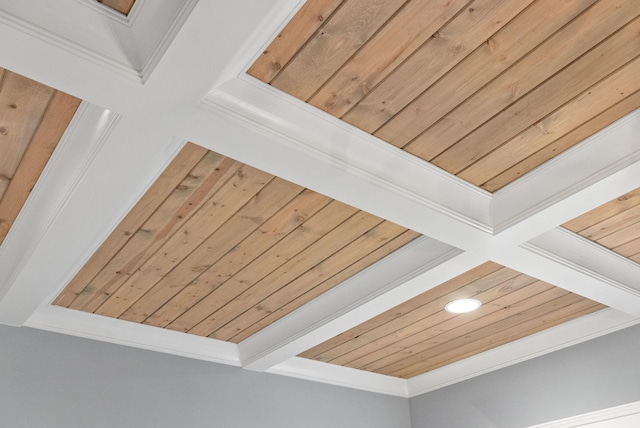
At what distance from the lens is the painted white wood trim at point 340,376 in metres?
3.49

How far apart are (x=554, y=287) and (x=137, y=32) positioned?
205cm

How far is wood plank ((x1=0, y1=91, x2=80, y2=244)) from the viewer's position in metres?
1.76

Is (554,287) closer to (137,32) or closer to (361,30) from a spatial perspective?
(361,30)

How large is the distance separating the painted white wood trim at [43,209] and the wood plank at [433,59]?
672 mm

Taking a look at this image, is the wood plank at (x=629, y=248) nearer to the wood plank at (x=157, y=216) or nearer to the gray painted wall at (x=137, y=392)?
the wood plank at (x=157, y=216)

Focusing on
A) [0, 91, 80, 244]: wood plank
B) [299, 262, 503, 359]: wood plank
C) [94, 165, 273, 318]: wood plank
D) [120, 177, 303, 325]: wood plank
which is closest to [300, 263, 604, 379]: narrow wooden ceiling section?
[299, 262, 503, 359]: wood plank

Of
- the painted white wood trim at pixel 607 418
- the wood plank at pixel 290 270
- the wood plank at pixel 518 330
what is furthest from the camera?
the wood plank at pixel 518 330

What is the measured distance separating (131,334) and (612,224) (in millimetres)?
2047

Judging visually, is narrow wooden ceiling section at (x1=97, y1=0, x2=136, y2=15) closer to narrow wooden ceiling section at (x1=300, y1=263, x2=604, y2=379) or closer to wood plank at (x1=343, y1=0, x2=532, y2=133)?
wood plank at (x1=343, y1=0, x2=532, y2=133)

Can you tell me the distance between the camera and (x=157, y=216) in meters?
2.24

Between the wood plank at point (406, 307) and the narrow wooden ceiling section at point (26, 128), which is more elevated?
the wood plank at point (406, 307)

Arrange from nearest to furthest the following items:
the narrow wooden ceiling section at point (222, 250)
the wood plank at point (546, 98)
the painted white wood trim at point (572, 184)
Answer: the wood plank at point (546, 98) < the painted white wood trim at point (572, 184) < the narrow wooden ceiling section at point (222, 250)

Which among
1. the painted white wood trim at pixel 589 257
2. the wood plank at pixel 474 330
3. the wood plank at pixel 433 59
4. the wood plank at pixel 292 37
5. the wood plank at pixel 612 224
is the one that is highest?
the wood plank at pixel 474 330

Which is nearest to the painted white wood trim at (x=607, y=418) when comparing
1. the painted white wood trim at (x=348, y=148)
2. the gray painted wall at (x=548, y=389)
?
the gray painted wall at (x=548, y=389)
